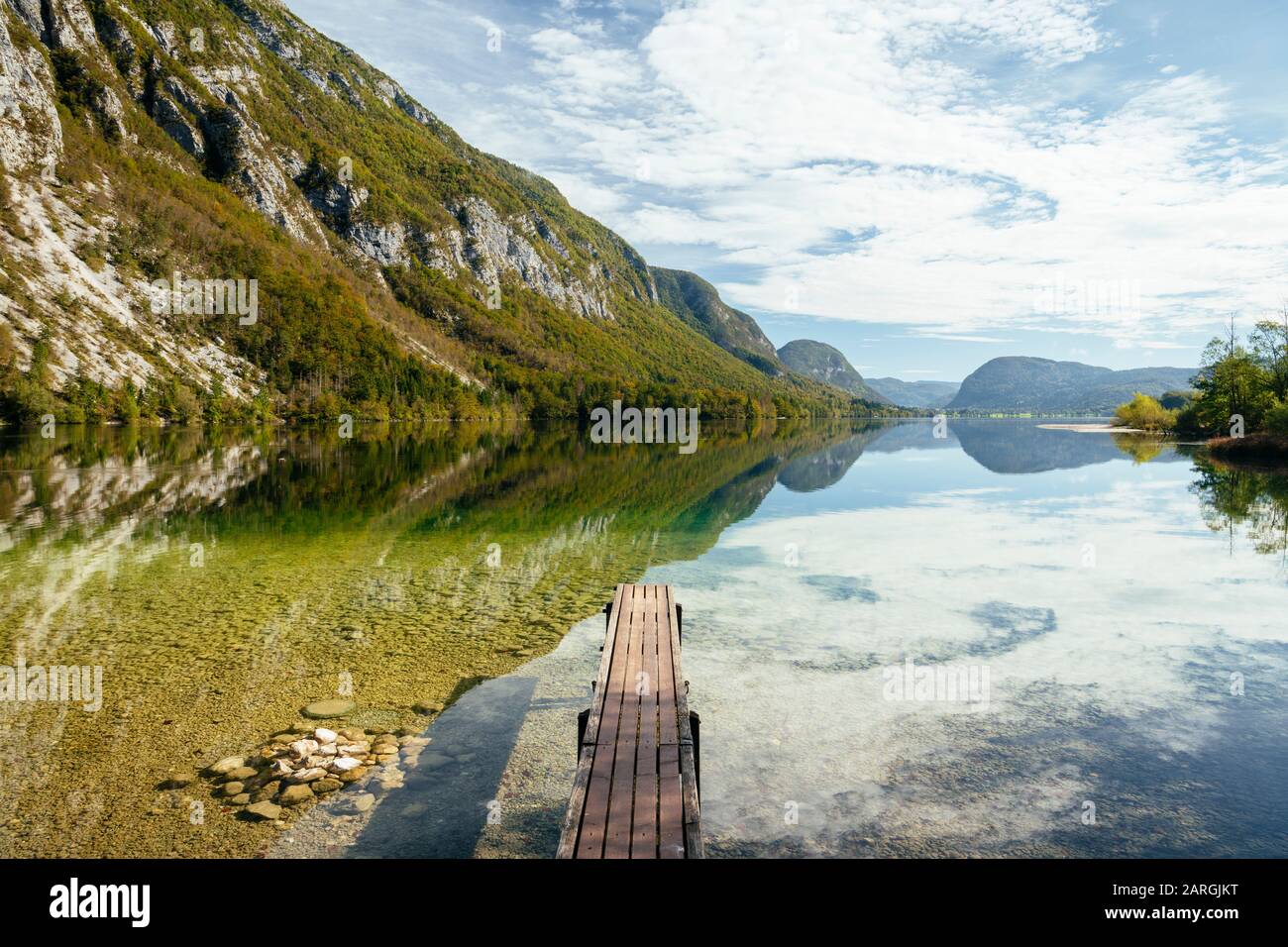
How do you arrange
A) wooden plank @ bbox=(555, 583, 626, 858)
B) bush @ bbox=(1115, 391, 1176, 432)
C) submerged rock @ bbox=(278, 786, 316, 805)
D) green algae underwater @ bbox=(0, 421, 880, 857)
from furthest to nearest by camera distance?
1. bush @ bbox=(1115, 391, 1176, 432)
2. green algae underwater @ bbox=(0, 421, 880, 857)
3. submerged rock @ bbox=(278, 786, 316, 805)
4. wooden plank @ bbox=(555, 583, 626, 858)

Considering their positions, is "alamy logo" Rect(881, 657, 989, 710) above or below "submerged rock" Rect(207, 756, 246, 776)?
above

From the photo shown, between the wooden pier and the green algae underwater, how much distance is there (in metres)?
3.41

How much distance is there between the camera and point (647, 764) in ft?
22.3

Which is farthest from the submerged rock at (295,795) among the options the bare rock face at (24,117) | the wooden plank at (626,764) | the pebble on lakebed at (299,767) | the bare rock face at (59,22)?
the bare rock face at (59,22)

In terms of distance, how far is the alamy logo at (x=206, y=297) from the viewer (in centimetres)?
13912

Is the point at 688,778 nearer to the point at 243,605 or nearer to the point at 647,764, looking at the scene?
the point at 647,764

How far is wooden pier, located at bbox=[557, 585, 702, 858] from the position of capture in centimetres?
545

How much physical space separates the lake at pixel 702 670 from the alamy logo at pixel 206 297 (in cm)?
13428

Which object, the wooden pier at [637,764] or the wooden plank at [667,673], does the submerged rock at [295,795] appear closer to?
the wooden pier at [637,764]

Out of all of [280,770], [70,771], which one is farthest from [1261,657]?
[70,771]

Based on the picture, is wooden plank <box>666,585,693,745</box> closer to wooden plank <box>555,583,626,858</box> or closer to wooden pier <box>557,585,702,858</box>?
wooden pier <box>557,585,702,858</box>

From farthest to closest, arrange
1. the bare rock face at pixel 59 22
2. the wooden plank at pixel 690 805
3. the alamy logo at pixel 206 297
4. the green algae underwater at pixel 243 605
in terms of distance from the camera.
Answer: the bare rock face at pixel 59 22 → the alamy logo at pixel 206 297 → the green algae underwater at pixel 243 605 → the wooden plank at pixel 690 805

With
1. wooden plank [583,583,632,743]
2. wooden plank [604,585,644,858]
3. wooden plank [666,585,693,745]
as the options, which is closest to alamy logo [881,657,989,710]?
wooden plank [666,585,693,745]
